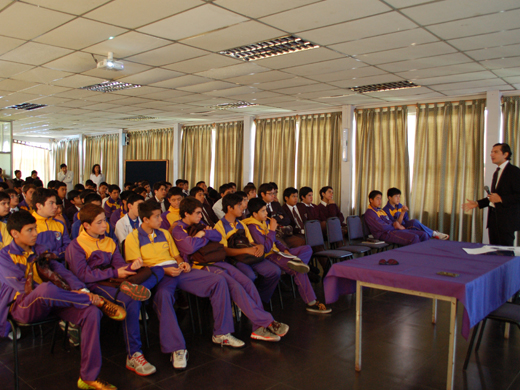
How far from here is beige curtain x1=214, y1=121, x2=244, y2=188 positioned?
9.89 meters

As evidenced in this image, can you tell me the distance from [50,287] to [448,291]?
251cm

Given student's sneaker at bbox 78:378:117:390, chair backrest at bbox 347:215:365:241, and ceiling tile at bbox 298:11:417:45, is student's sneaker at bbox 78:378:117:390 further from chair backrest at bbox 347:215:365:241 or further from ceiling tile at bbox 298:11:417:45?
chair backrest at bbox 347:215:365:241

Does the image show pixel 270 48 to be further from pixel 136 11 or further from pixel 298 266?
pixel 298 266

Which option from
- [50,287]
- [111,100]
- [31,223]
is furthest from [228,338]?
[111,100]

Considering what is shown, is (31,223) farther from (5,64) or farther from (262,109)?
(262,109)

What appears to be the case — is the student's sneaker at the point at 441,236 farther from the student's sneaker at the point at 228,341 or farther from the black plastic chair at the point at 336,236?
the student's sneaker at the point at 228,341

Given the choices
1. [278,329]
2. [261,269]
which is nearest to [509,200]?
[261,269]

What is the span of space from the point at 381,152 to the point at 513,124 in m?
2.19

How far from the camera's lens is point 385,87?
21.0ft

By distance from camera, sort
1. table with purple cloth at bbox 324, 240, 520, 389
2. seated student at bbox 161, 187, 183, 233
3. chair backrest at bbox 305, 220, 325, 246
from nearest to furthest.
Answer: table with purple cloth at bbox 324, 240, 520, 389 → seated student at bbox 161, 187, 183, 233 → chair backrest at bbox 305, 220, 325, 246

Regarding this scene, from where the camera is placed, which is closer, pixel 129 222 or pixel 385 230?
pixel 129 222

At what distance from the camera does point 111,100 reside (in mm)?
7695

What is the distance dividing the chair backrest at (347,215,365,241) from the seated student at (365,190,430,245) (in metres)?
0.20

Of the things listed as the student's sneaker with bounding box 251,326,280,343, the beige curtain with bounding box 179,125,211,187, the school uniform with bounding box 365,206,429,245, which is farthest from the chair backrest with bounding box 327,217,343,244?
the beige curtain with bounding box 179,125,211,187
